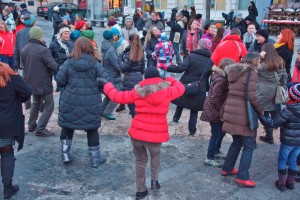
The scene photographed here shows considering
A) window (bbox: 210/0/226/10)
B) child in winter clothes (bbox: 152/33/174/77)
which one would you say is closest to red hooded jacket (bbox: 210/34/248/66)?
child in winter clothes (bbox: 152/33/174/77)

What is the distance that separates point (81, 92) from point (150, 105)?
1187mm

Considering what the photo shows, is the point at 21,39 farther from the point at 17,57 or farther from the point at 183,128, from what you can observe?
the point at 183,128

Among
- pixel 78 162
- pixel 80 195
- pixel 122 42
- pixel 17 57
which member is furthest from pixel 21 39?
pixel 80 195

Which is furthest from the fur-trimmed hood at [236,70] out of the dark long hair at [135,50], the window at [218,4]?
the window at [218,4]

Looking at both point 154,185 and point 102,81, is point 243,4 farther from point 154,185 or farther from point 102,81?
point 154,185

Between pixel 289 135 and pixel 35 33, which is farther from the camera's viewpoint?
pixel 35 33

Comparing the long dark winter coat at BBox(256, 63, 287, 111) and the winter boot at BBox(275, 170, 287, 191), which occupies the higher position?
the long dark winter coat at BBox(256, 63, 287, 111)

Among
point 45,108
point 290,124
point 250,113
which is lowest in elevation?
point 45,108

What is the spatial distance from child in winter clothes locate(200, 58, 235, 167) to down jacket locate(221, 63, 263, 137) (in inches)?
10.4

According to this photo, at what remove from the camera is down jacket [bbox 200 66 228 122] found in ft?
15.7

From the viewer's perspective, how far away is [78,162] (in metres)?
5.31

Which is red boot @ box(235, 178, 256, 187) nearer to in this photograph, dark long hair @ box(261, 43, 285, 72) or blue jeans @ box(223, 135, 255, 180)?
blue jeans @ box(223, 135, 255, 180)

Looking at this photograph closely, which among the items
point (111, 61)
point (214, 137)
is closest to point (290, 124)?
point (214, 137)

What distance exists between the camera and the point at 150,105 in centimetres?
401
